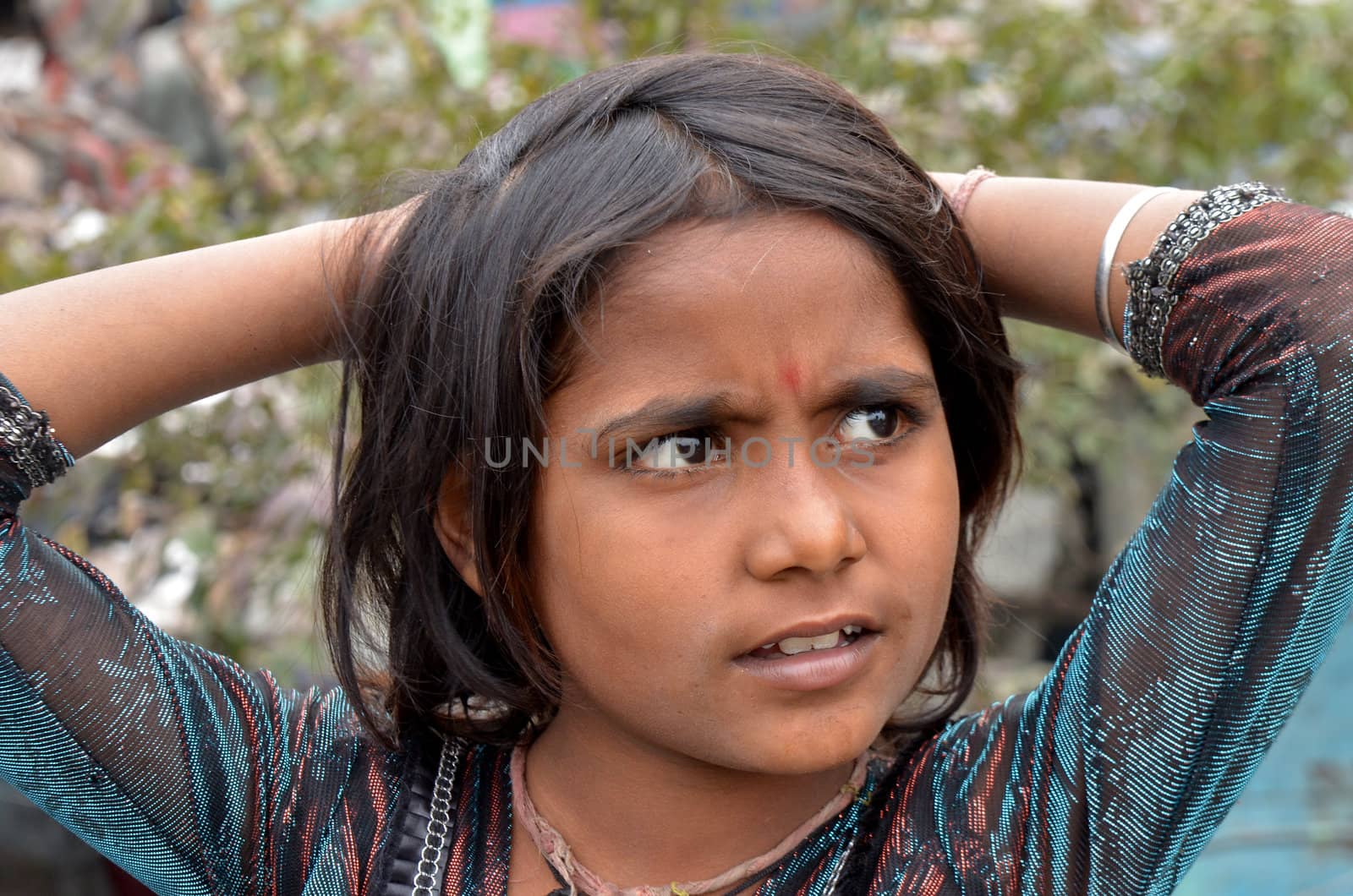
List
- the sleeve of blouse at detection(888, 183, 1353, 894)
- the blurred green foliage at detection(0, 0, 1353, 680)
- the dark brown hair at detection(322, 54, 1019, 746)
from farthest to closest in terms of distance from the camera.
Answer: the blurred green foliage at detection(0, 0, 1353, 680) < the dark brown hair at detection(322, 54, 1019, 746) < the sleeve of blouse at detection(888, 183, 1353, 894)

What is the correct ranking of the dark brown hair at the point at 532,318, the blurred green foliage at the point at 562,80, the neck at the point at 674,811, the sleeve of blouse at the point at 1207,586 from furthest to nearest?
1. the blurred green foliage at the point at 562,80
2. the neck at the point at 674,811
3. the dark brown hair at the point at 532,318
4. the sleeve of blouse at the point at 1207,586

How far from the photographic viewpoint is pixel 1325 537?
1.12 m

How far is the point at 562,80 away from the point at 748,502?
1535mm

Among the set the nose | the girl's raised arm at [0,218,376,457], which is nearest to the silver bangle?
the nose

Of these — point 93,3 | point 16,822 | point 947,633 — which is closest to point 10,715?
point 947,633

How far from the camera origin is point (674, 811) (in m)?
1.35

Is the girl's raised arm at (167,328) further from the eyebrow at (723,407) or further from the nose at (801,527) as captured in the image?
the nose at (801,527)

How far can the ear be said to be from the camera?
1.37 metres

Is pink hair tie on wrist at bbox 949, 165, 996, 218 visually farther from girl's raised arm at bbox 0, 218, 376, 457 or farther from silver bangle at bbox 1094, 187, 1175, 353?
girl's raised arm at bbox 0, 218, 376, 457

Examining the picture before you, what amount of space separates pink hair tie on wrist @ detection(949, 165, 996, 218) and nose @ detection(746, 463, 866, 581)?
1.34ft

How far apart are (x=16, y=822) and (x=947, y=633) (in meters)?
2.08

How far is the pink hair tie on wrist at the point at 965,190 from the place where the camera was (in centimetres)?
143

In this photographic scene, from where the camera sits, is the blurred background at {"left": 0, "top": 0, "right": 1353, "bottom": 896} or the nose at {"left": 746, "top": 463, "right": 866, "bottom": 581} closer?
the nose at {"left": 746, "top": 463, "right": 866, "bottom": 581}

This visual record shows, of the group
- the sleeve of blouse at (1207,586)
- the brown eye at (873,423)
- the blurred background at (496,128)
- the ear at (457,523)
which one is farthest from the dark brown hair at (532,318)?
the blurred background at (496,128)
